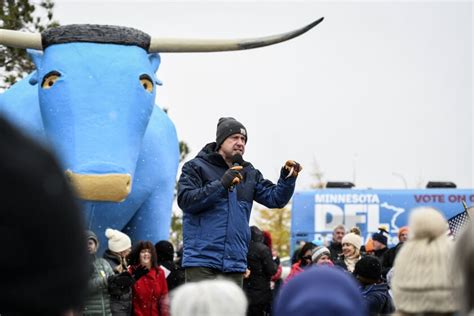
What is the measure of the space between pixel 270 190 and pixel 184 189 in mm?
573

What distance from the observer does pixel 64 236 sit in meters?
2.25

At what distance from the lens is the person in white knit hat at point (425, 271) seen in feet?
12.3

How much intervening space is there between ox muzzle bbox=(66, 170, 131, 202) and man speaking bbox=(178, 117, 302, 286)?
362 cm

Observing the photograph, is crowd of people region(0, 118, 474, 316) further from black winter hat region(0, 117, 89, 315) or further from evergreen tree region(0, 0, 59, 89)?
evergreen tree region(0, 0, 59, 89)

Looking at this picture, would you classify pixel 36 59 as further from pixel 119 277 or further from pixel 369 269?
pixel 369 269

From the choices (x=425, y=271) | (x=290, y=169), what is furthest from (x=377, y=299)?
(x=425, y=271)

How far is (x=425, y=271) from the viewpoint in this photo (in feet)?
12.5

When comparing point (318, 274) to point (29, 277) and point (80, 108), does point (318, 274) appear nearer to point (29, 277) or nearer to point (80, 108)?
point (29, 277)

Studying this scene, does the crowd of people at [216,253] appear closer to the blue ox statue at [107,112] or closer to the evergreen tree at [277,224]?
the blue ox statue at [107,112]

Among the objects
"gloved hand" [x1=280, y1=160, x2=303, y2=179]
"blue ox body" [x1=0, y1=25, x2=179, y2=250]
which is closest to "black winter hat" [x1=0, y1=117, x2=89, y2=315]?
"gloved hand" [x1=280, y1=160, x2=303, y2=179]

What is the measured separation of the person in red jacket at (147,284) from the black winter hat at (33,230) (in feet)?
26.8

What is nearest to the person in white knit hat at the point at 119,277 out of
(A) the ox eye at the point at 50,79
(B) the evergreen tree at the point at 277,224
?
(A) the ox eye at the point at 50,79

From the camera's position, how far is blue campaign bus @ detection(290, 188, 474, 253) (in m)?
24.0

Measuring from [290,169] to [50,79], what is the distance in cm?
541
